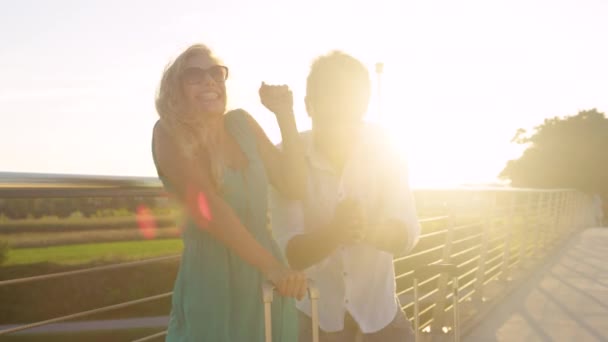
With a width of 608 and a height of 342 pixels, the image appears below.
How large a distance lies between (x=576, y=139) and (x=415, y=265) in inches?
1772

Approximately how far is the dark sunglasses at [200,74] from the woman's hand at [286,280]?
20.2 inches

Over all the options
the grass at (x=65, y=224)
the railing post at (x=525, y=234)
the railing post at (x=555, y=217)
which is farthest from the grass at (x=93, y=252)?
the railing post at (x=525, y=234)

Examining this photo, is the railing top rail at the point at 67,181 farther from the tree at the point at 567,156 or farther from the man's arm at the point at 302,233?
the tree at the point at 567,156

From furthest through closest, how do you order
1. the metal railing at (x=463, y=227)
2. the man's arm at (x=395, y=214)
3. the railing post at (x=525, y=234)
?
the railing post at (x=525, y=234), the metal railing at (x=463, y=227), the man's arm at (x=395, y=214)

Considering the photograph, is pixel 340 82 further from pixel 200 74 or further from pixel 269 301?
pixel 269 301

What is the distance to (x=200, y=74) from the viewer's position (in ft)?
6.46

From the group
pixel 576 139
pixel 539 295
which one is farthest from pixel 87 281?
pixel 539 295

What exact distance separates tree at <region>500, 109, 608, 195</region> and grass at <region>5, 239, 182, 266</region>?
4169cm

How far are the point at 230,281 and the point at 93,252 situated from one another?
93.6 m

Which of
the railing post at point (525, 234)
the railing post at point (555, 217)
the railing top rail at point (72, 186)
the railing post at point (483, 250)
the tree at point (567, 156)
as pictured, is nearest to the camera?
the railing top rail at point (72, 186)

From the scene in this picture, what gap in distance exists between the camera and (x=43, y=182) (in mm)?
2152

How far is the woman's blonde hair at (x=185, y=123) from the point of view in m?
1.85

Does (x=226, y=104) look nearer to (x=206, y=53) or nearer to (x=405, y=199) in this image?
(x=206, y=53)

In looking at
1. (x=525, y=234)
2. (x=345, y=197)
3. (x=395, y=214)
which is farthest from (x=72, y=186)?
(x=525, y=234)
